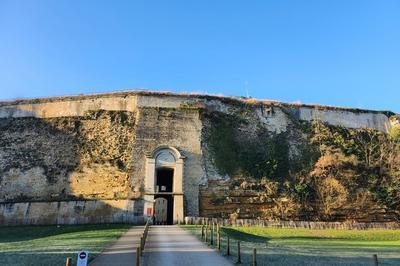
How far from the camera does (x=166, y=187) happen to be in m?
31.8

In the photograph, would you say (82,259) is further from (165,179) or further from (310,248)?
(165,179)

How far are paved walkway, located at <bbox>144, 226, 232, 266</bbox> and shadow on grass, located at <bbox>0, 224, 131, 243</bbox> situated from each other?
613cm

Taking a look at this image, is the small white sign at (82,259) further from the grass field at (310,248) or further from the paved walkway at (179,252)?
the grass field at (310,248)

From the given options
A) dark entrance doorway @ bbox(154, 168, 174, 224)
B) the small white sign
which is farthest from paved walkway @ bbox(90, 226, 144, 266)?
dark entrance doorway @ bbox(154, 168, 174, 224)

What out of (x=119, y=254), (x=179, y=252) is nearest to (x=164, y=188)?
(x=179, y=252)

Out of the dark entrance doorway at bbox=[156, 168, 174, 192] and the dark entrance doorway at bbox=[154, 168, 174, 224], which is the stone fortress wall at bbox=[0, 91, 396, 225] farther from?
the dark entrance doorway at bbox=[156, 168, 174, 192]

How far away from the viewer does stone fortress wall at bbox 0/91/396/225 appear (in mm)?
28578

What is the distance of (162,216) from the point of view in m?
29.8

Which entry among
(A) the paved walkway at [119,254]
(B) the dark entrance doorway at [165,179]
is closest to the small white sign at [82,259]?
(A) the paved walkway at [119,254]

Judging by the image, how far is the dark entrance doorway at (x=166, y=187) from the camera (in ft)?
96.8

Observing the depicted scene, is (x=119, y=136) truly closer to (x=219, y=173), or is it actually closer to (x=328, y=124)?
(x=219, y=173)

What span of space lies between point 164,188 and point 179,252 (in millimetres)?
15208

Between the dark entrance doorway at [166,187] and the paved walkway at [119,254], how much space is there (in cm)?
1069

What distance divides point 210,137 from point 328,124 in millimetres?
11226
